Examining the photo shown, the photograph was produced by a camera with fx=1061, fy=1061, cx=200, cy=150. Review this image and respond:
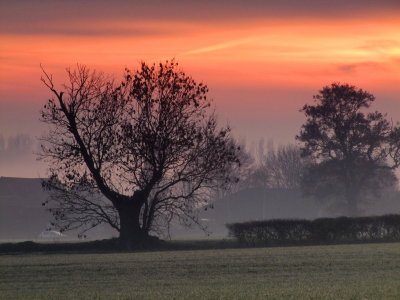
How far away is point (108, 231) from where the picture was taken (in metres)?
173

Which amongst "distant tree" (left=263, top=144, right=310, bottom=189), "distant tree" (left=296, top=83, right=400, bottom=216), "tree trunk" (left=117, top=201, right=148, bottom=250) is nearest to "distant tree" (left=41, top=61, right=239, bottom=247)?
"tree trunk" (left=117, top=201, right=148, bottom=250)

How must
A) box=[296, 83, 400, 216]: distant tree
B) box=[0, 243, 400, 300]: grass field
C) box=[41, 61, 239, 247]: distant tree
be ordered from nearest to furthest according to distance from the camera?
box=[0, 243, 400, 300]: grass field
box=[41, 61, 239, 247]: distant tree
box=[296, 83, 400, 216]: distant tree

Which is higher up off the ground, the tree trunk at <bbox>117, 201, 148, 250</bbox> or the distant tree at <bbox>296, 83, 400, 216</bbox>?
the distant tree at <bbox>296, 83, 400, 216</bbox>

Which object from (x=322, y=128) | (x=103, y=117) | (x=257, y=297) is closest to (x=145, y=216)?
(x=103, y=117)

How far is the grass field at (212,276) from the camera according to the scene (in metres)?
30.4

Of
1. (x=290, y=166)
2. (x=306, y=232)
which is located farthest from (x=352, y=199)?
(x=290, y=166)

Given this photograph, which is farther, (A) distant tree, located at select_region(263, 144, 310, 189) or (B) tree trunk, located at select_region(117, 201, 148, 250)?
(A) distant tree, located at select_region(263, 144, 310, 189)

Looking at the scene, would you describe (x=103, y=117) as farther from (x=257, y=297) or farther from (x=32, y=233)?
(x=32, y=233)

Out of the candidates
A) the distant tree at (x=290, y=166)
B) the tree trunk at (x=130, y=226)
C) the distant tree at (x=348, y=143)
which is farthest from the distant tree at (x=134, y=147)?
the distant tree at (x=290, y=166)

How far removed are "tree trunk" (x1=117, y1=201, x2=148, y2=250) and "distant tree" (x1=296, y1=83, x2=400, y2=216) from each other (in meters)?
51.6

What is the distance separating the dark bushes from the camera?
65.8m

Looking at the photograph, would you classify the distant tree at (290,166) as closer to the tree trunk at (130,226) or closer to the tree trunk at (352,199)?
the tree trunk at (352,199)

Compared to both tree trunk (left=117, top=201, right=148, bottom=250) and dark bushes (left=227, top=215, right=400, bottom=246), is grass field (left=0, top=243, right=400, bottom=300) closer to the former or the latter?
tree trunk (left=117, top=201, right=148, bottom=250)

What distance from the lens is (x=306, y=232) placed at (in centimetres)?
6638
